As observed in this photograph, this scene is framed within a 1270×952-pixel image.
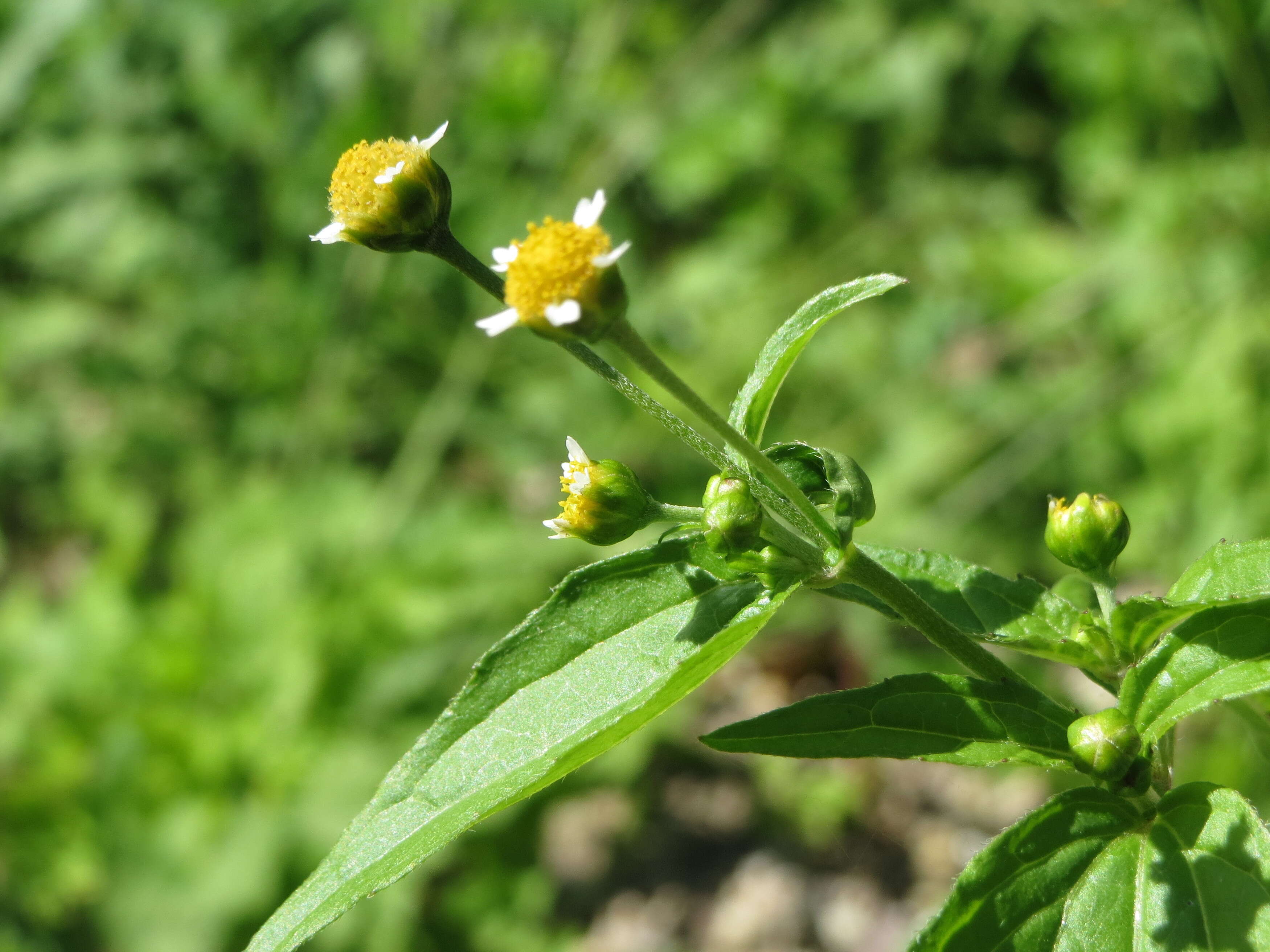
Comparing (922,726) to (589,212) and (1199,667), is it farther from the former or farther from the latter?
(589,212)

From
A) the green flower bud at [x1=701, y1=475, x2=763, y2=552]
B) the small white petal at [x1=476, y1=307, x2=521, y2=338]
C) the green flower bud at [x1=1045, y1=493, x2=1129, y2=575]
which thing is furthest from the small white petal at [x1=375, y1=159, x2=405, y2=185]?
the green flower bud at [x1=1045, y1=493, x2=1129, y2=575]

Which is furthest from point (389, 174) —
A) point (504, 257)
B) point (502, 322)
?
point (502, 322)

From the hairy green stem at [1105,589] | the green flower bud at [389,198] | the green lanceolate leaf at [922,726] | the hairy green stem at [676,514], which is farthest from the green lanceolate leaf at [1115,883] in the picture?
the green flower bud at [389,198]

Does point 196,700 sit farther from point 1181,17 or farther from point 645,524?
point 1181,17

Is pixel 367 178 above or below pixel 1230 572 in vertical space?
above

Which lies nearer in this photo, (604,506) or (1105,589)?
(604,506)

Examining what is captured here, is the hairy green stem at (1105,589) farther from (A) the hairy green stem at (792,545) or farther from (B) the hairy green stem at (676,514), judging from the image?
(B) the hairy green stem at (676,514)

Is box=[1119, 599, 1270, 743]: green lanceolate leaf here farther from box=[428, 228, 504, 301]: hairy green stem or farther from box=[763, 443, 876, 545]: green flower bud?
box=[428, 228, 504, 301]: hairy green stem

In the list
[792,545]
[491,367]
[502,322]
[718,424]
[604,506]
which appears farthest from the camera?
[491,367]
